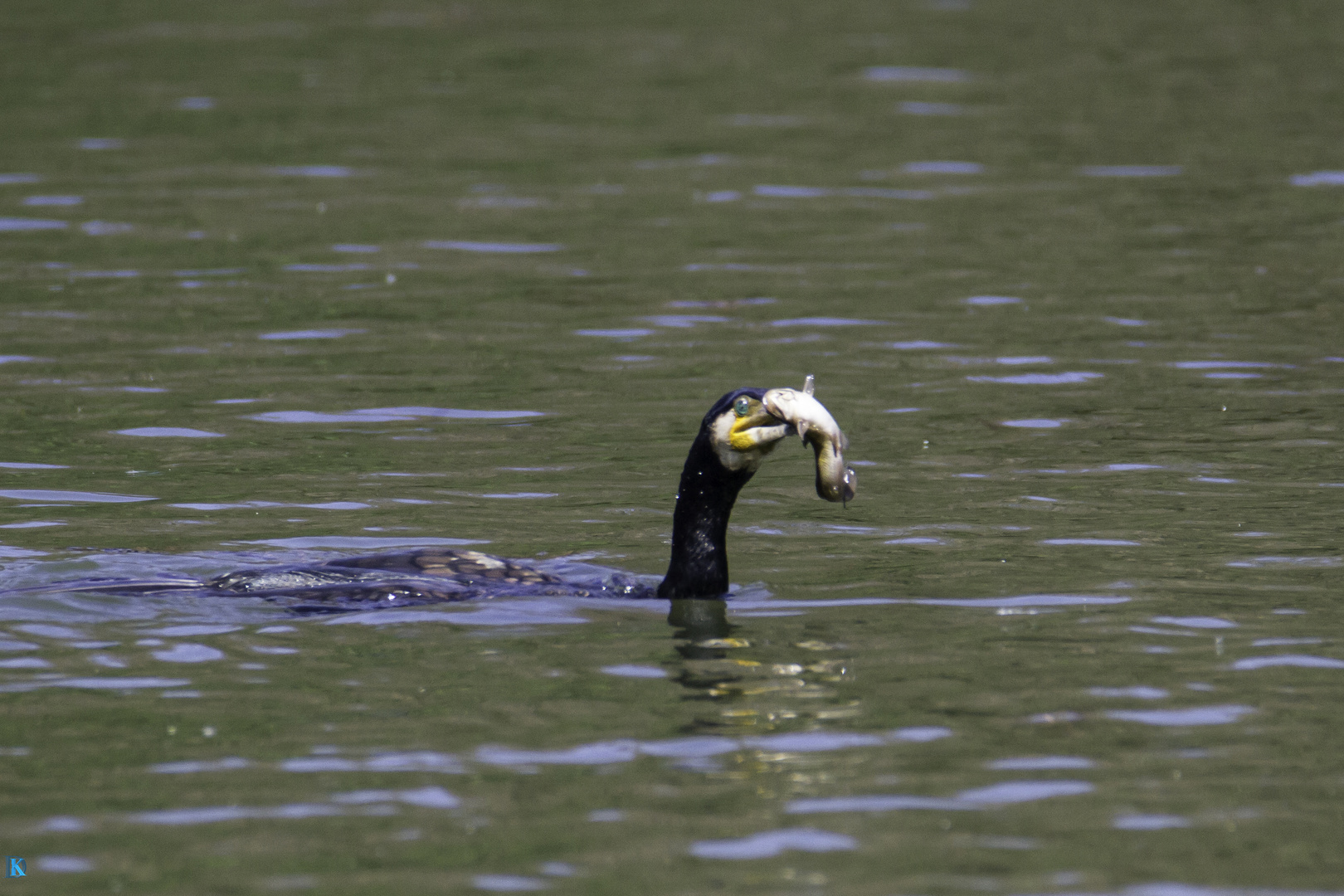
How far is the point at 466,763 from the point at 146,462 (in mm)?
5496

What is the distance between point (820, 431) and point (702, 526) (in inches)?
34.5

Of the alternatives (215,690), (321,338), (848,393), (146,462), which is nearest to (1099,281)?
(848,393)

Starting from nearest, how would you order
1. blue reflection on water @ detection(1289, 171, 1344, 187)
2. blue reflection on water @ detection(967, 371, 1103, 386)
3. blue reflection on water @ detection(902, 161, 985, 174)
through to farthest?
blue reflection on water @ detection(967, 371, 1103, 386) < blue reflection on water @ detection(1289, 171, 1344, 187) < blue reflection on water @ detection(902, 161, 985, 174)

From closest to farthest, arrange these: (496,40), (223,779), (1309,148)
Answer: (223,779), (1309,148), (496,40)

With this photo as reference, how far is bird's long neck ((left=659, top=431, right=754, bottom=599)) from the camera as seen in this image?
325 inches

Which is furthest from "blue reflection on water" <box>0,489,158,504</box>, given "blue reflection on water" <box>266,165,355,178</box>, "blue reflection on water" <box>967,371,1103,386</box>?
"blue reflection on water" <box>266,165,355,178</box>

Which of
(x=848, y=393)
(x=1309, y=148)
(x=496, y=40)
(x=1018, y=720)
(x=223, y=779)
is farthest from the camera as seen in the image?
(x=496, y=40)

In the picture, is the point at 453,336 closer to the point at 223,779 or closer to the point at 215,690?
the point at 215,690

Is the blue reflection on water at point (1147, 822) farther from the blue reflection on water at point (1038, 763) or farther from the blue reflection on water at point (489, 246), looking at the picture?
the blue reflection on water at point (489, 246)

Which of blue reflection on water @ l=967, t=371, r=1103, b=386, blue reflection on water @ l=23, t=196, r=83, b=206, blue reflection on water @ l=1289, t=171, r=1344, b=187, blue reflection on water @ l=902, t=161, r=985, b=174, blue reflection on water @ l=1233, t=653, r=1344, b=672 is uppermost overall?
blue reflection on water @ l=23, t=196, r=83, b=206

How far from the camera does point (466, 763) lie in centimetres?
650

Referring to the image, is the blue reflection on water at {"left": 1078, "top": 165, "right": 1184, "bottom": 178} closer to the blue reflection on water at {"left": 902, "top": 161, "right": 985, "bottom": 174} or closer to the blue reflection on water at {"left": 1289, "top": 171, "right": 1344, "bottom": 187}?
the blue reflection on water at {"left": 902, "top": 161, "right": 985, "bottom": 174}

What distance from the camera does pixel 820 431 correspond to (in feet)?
25.4

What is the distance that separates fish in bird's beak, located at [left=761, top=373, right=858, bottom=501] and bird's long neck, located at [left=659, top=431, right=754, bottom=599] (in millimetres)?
480
